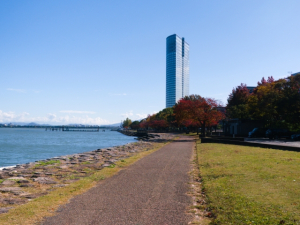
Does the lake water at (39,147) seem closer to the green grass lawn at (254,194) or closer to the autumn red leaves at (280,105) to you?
the green grass lawn at (254,194)

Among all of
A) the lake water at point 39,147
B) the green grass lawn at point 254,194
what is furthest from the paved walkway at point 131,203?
the lake water at point 39,147

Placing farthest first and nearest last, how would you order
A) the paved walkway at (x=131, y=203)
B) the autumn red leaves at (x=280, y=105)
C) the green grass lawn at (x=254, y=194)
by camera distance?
the autumn red leaves at (x=280, y=105), the paved walkway at (x=131, y=203), the green grass lawn at (x=254, y=194)

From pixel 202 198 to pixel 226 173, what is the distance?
4.06 metres

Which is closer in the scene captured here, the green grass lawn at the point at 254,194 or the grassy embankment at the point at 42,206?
the green grass lawn at the point at 254,194

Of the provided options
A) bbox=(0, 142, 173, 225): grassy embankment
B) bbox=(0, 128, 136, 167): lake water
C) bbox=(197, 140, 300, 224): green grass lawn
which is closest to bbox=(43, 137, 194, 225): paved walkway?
bbox=(0, 142, 173, 225): grassy embankment

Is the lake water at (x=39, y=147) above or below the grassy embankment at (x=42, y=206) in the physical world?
below

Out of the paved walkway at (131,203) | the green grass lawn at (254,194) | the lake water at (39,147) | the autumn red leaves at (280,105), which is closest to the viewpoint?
the green grass lawn at (254,194)

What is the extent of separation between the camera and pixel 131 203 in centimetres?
802

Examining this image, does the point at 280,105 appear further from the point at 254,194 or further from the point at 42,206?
the point at 42,206

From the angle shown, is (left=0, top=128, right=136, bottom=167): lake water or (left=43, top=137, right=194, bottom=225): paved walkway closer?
(left=43, top=137, right=194, bottom=225): paved walkway

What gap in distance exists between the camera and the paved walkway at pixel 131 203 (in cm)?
654

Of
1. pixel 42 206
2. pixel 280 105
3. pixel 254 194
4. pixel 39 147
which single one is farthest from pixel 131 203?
pixel 39 147

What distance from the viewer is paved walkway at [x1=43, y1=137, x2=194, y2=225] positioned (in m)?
6.54

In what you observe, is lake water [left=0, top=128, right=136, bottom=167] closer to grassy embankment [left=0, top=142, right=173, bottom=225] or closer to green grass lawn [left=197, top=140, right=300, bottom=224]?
grassy embankment [left=0, top=142, right=173, bottom=225]
